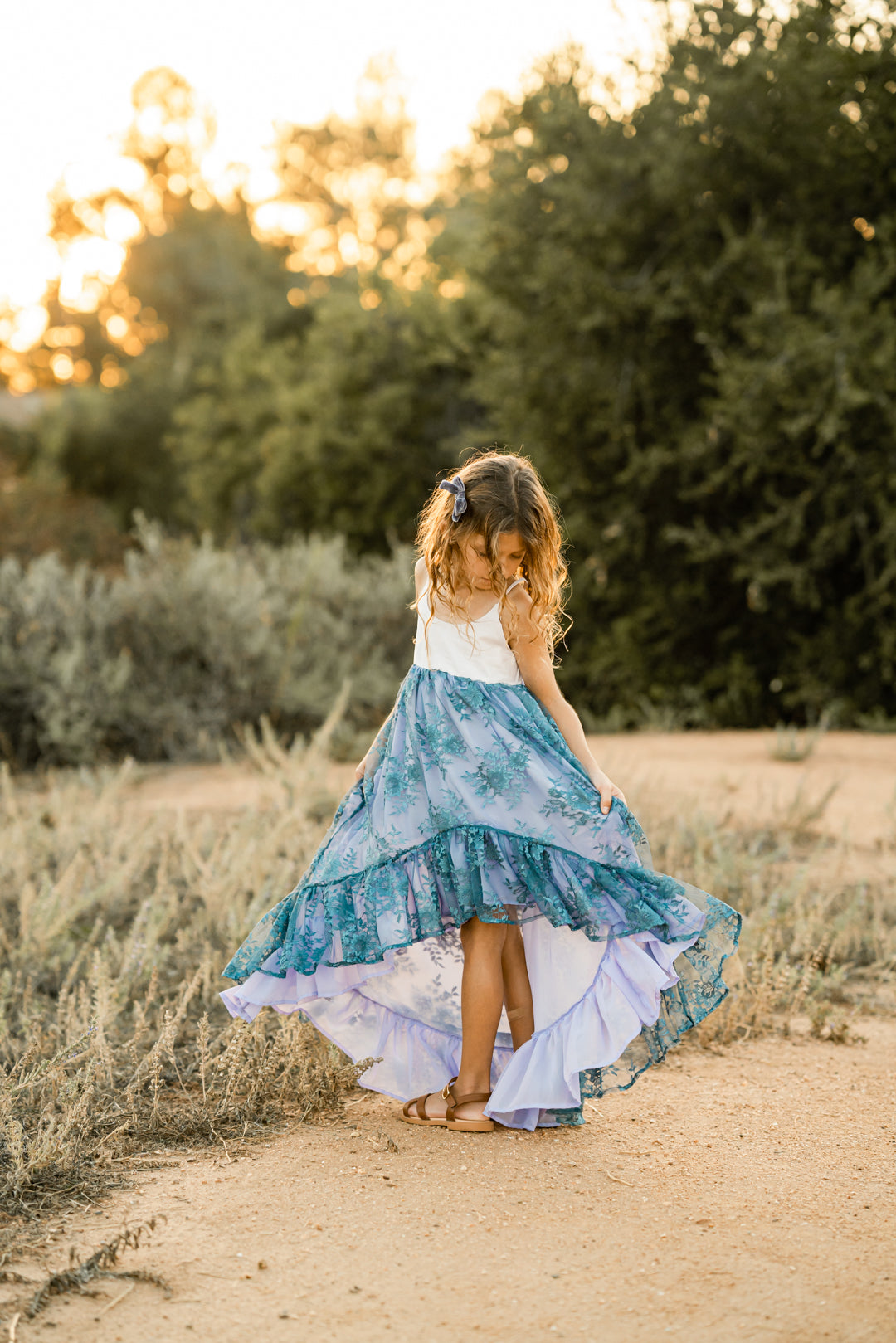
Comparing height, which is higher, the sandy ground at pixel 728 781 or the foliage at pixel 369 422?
the foliage at pixel 369 422

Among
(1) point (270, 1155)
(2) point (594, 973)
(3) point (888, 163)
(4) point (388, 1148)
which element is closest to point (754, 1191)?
(2) point (594, 973)

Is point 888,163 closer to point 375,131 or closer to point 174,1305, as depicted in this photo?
point 174,1305

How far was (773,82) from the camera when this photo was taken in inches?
417

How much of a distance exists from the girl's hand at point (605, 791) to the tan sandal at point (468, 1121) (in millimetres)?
720

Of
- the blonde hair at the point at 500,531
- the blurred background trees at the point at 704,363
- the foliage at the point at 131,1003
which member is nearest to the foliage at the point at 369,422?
the blurred background trees at the point at 704,363

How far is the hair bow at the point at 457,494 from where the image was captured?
109 inches

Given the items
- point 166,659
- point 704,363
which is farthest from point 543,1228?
point 704,363

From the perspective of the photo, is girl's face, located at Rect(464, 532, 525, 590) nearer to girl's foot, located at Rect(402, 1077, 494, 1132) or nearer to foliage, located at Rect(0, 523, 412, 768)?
girl's foot, located at Rect(402, 1077, 494, 1132)

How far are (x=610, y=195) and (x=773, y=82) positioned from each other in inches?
65.7

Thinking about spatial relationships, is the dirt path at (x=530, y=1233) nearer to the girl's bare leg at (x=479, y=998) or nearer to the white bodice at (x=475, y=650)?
the girl's bare leg at (x=479, y=998)

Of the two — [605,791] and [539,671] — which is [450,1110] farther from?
[539,671]

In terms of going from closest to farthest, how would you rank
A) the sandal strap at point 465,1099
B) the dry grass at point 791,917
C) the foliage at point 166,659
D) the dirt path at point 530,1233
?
the dirt path at point 530,1233 → the sandal strap at point 465,1099 → the dry grass at point 791,917 → the foliage at point 166,659

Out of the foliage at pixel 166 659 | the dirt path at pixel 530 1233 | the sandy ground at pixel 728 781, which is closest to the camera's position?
the dirt path at pixel 530 1233

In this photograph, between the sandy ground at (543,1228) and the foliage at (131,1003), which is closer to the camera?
the sandy ground at (543,1228)
